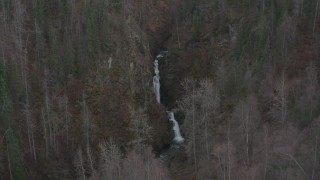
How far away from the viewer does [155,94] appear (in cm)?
11969

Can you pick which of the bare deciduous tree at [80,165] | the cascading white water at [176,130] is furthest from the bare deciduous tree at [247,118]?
the bare deciduous tree at [80,165]

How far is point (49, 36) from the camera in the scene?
10844 cm

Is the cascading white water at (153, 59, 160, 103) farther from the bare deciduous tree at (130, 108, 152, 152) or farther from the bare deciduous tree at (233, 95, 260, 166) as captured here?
the bare deciduous tree at (233, 95, 260, 166)

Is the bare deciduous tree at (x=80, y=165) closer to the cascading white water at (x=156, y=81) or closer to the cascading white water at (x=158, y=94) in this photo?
the cascading white water at (x=158, y=94)

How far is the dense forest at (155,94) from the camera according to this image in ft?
268

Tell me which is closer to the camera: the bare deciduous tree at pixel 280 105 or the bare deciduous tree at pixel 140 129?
the bare deciduous tree at pixel 280 105

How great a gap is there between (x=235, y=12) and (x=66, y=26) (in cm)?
4626

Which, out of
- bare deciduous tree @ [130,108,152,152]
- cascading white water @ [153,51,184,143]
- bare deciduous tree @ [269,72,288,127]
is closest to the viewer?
bare deciduous tree @ [269,72,288,127]

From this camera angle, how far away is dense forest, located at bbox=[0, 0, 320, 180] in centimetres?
8175

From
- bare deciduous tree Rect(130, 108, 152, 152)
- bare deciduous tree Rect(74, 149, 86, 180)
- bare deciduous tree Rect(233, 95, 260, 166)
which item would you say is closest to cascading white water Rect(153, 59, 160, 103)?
bare deciduous tree Rect(130, 108, 152, 152)

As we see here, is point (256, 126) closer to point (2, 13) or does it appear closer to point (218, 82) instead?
point (218, 82)

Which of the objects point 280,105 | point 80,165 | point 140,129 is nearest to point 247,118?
point 280,105

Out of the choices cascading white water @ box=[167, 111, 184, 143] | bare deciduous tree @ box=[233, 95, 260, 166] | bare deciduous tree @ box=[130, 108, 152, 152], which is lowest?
cascading white water @ box=[167, 111, 184, 143]

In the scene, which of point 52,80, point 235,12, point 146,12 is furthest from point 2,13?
point 235,12
